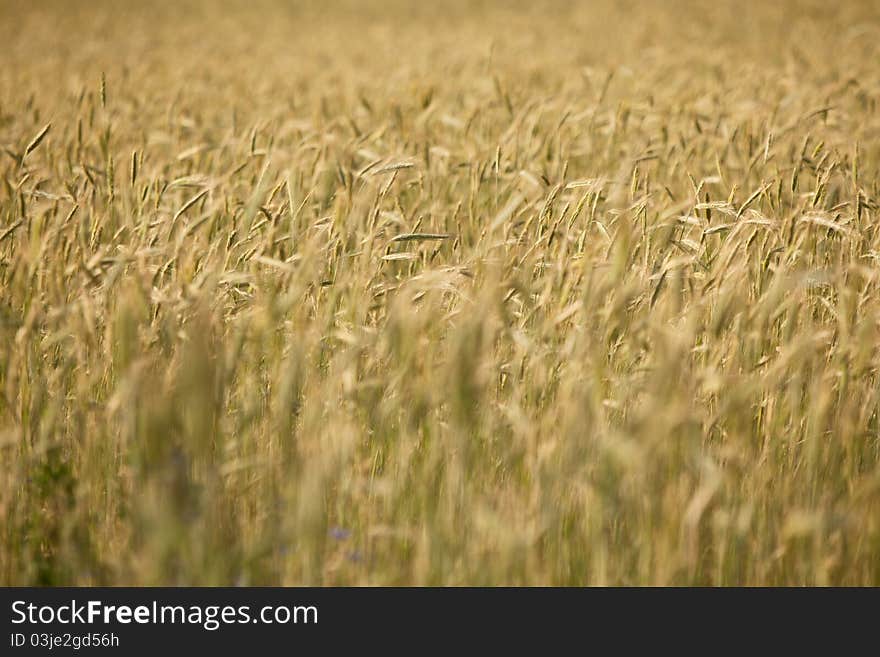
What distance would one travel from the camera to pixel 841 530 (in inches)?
68.6

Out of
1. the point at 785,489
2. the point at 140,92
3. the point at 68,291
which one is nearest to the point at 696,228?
the point at 785,489

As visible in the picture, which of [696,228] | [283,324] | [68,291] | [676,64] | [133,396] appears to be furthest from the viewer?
[676,64]

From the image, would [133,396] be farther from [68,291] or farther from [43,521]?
[68,291]

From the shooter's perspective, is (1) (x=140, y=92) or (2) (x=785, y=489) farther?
(1) (x=140, y=92)

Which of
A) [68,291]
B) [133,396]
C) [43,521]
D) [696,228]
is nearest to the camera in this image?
[133,396]

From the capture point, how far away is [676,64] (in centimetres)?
721

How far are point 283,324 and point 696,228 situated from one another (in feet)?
5.74

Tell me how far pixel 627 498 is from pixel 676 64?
6.25 m

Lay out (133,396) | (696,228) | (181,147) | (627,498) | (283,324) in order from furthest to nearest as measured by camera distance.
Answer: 1. (181,147)
2. (696,228)
3. (283,324)
4. (627,498)
5. (133,396)

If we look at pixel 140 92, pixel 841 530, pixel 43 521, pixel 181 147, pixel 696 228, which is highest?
pixel 140 92
